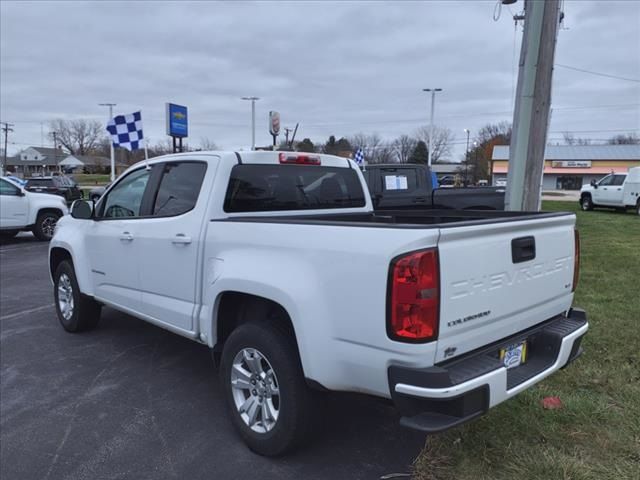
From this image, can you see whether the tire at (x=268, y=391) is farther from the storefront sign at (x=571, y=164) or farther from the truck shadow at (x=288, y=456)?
the storefront sign at (x=571, y=164)

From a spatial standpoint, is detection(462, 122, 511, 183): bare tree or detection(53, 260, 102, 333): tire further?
detection(462, 122, 511, 183): bare tree


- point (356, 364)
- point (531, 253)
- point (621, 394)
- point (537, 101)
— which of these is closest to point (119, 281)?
point (356, 364)

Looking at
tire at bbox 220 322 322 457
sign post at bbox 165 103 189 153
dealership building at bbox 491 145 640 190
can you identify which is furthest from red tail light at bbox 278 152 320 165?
dealership building at bbox 491 145 640 190

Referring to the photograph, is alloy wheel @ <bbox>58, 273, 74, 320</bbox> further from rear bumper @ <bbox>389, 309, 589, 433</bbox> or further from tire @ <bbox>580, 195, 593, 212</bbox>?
tire @ <bbox>580, 195, 593, 212</bbox>

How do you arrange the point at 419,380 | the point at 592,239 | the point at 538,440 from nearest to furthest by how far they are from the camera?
the point at 419,380, the point at 538,440, the point at 592,239

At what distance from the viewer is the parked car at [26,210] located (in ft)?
40.0

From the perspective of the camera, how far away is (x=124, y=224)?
438cm

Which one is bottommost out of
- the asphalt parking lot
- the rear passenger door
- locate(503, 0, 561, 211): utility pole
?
the asphalt parking lot

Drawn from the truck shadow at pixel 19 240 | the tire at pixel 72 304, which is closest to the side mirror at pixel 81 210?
the tire at pixel 72 304

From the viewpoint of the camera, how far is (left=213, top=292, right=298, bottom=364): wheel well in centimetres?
309

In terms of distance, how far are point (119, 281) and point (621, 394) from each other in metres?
4.16

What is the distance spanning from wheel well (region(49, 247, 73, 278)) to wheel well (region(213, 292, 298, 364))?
2.86 m

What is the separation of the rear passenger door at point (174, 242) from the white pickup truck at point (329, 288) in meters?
0.01

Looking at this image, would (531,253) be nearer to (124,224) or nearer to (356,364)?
(356,364)
